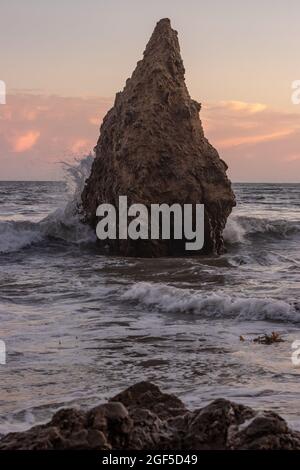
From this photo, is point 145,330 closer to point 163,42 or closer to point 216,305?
point 216,305

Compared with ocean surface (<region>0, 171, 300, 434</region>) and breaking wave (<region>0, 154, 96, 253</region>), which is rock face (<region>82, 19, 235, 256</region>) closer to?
ocean surface (<region>0, 171, 300, 434</region>)

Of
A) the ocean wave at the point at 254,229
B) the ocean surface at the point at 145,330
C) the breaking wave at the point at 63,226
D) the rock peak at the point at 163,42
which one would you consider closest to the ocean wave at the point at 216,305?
the ocean surface at the point at 145,330

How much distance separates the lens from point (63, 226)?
728 inches

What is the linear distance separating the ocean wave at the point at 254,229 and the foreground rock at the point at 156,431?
15465mm

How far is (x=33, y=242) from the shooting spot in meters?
18.1

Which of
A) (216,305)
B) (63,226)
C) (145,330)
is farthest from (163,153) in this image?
(145,330)

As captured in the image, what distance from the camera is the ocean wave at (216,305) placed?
8281 millimetres

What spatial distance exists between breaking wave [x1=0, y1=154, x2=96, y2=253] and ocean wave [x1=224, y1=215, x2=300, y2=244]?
4029 mm

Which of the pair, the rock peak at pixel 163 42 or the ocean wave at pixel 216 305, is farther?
the rock peak at pixel 163 42

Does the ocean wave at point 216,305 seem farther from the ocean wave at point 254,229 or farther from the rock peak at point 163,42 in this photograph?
the ocean wave at point 254,229

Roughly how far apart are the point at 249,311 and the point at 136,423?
5.37m

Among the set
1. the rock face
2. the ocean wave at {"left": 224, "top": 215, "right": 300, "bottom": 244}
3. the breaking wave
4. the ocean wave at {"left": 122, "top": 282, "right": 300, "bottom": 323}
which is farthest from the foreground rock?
the ocean wave at {"left": 224, "top": 215, "right": 300, "bottom": 244}

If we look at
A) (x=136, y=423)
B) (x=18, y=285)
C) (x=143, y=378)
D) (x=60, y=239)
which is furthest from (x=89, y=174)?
(x=136, y=423)
